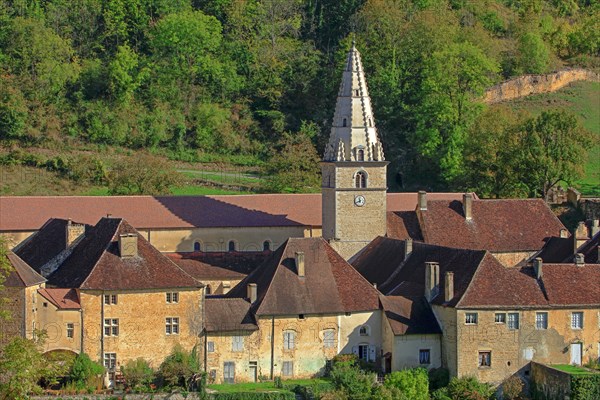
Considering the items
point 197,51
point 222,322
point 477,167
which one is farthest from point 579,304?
point 197,51

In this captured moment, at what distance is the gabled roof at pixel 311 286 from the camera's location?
3110 inches

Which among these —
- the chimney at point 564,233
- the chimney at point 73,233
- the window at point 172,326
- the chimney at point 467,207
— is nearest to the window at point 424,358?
the window at point 172,326

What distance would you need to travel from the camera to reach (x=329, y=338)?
79.4 m

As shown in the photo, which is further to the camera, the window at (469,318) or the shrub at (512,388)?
the window at (469,318)

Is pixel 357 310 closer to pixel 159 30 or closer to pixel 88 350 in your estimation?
pixel 88 350

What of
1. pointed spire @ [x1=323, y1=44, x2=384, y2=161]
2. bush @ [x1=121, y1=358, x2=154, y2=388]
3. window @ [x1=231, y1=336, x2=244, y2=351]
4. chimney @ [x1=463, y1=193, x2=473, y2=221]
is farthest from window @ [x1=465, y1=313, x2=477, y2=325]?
chimney @ [x1=463, y1=193, x2=473, y2=221]

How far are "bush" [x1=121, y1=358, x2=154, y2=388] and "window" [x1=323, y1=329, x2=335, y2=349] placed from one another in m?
7.25

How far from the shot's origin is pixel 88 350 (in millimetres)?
77188

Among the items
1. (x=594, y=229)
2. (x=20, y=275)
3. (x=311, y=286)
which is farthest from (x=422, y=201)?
(x=20, y=275)

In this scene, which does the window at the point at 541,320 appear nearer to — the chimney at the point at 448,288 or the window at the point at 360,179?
the chimney at the point at 448,288

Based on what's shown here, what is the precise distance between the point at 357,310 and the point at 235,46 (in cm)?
5583

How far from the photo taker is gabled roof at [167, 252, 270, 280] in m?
90.4

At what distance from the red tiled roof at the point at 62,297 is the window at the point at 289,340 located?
8.39m

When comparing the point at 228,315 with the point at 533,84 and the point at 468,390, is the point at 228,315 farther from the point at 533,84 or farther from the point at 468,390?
the point at 533,84
